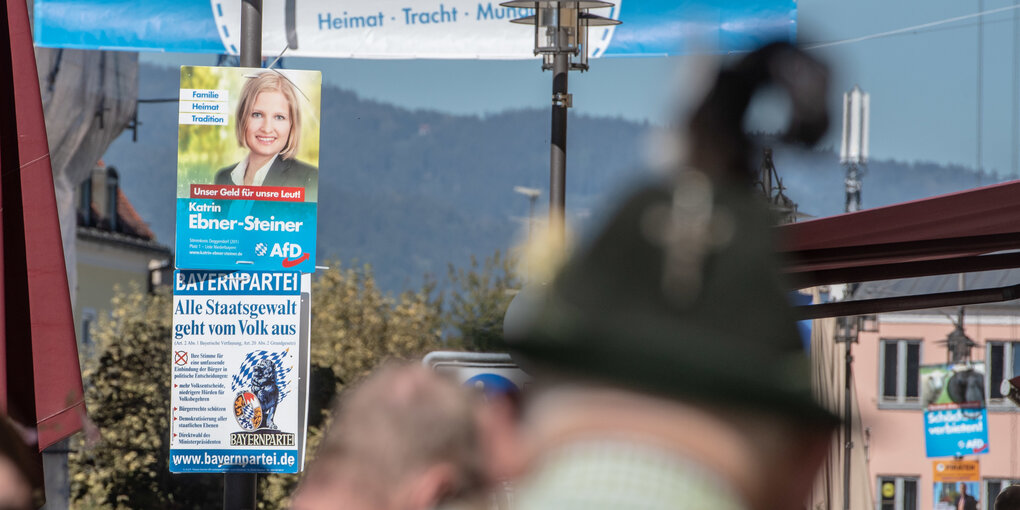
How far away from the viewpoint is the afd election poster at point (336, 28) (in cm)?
819

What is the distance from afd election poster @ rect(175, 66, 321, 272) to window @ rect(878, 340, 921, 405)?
116 ft

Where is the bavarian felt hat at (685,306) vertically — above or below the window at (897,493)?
above

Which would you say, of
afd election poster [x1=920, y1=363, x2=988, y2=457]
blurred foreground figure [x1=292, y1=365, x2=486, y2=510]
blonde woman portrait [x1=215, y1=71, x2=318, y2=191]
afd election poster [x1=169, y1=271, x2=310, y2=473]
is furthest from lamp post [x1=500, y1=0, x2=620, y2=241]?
afd election poster [x1=920, y1=363, x2=988, y2=457]

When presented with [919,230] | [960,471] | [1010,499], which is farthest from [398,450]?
[960,471]

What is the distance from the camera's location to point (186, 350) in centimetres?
609

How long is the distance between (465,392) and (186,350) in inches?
201

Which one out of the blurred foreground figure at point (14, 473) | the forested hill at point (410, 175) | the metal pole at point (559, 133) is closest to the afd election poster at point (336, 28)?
the metal pole at point (559, 133)

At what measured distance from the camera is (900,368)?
40562 millimetres

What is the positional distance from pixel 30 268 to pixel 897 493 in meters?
34.0

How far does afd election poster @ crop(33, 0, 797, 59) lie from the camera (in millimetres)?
8188

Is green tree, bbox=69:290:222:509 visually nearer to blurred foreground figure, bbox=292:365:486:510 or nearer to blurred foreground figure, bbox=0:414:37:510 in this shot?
blurred foreground figure, bbox=0:414:37:510

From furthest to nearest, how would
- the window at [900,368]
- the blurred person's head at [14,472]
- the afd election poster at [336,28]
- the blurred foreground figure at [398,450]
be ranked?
the window at [900,368] → the afd election poster at [336,28] → the blurred person's head at [14,472] → the blurred foreground figure at [398,450]

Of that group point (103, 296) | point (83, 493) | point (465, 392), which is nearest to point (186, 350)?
point (465, 392)

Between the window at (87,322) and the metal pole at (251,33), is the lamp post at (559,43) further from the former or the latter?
the window at (87,322)
